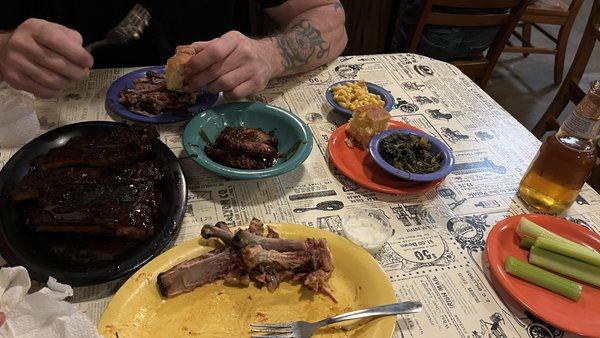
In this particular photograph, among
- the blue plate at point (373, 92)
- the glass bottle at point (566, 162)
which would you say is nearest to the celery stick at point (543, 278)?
the glass bottle at point (566, 162)

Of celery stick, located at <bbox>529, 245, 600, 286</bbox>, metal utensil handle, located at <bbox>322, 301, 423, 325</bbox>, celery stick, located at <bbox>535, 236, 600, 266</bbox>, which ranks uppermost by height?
celery stick, located at <bbox>535, 236, 600, 266</bbox>

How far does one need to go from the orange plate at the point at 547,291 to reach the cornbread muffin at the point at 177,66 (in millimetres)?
1141

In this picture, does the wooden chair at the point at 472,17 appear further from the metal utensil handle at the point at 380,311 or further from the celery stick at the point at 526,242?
the metal utensil handle at the point at 380,311

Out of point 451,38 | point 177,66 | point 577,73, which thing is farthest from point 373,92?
point 577,73

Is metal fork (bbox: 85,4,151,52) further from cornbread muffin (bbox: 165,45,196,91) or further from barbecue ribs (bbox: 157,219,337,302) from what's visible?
barbecue ribs (bbox: 157,219,337,302)

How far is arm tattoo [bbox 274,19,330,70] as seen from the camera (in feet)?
6.37

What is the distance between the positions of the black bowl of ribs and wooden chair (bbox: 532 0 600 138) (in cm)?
266

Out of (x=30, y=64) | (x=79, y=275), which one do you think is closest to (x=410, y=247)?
(x=79, y=275)

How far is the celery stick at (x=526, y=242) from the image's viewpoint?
128cm

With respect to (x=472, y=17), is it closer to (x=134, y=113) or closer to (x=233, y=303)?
(x=134, y=113)

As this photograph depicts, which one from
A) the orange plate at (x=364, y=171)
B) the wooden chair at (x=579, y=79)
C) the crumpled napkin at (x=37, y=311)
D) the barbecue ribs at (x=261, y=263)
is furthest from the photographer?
the wooden chair at (x=579, y=79)

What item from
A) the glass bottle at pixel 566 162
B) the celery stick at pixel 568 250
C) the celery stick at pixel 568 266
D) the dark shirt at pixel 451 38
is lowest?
the dark shirt at pixel 451 38

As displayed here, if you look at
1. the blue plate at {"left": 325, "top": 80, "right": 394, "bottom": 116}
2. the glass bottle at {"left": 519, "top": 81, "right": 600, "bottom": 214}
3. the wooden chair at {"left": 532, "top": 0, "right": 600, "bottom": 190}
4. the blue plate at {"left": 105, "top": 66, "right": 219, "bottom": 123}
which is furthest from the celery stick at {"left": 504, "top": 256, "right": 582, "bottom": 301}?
the wooden chair at {"left": 532, "top": 0, "right": 600, "bottom": 190}

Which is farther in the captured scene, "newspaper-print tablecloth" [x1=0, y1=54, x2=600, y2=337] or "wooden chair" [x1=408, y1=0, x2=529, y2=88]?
"wooden chair" [x1=408, y1=0, x2=529, y2=88]
